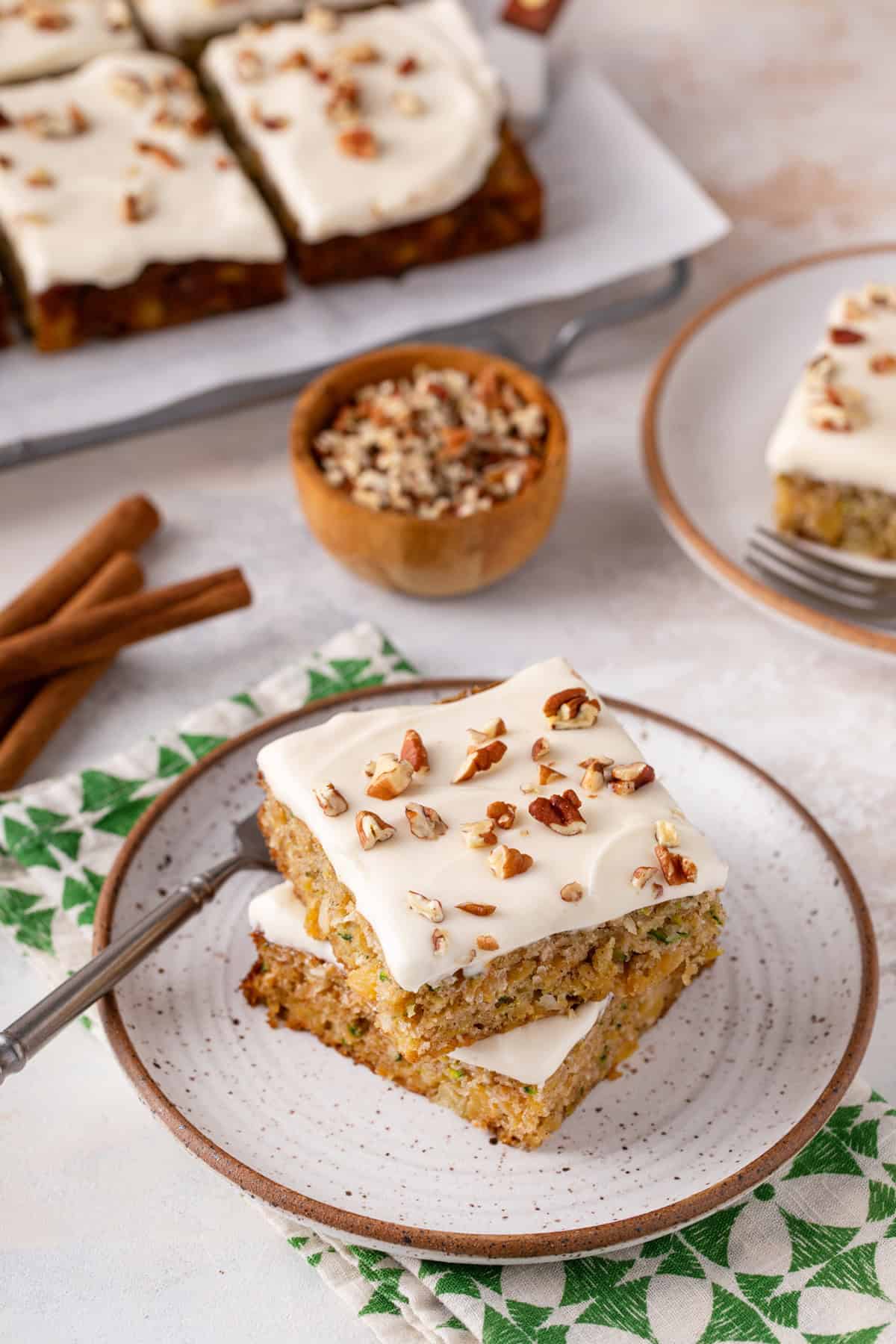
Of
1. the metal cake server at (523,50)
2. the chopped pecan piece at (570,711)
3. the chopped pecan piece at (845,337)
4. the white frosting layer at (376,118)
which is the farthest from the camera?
the metal cake server at (523,50)

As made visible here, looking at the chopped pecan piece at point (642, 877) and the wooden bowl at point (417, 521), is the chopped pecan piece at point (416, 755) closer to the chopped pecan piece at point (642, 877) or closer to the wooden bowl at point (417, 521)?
the chopped pecan piece at point (642, 877)

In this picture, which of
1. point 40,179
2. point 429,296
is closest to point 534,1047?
point 429,296

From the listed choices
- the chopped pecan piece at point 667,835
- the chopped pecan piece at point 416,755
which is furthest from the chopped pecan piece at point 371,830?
the chopped pecan piece at point 667,835

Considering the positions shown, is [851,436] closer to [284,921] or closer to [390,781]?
[390,781]

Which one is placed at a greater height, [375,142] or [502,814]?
[375,142]

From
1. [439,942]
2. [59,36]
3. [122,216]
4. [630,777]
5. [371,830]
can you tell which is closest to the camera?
[439,942]

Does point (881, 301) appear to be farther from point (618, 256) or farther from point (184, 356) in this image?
point (184, 356)
